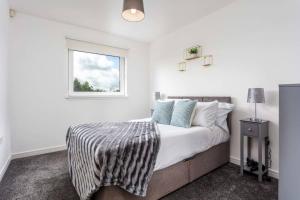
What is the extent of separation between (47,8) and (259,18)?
10.6ft

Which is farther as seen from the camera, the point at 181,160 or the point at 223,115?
the point at 223,115

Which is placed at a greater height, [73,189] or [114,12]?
[114,12]

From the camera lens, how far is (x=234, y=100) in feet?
8.54

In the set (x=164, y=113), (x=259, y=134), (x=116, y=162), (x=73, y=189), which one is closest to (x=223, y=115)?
(x=259, y=134)

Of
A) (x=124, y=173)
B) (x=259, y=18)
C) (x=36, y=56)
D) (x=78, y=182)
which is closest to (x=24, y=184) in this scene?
(x=78, y=182)

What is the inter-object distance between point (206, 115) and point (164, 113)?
2.07ft

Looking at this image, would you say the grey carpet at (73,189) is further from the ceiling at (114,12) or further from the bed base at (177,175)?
the ceiling at (114,12)

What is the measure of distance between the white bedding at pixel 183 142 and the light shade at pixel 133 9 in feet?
4.39

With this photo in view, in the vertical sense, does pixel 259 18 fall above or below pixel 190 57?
above

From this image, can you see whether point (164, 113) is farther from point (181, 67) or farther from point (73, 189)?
point (73, 189)

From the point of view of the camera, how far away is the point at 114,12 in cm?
282

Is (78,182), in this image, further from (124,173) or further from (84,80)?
(84,80)

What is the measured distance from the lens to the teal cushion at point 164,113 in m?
2.57

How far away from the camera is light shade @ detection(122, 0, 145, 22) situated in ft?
5.47
